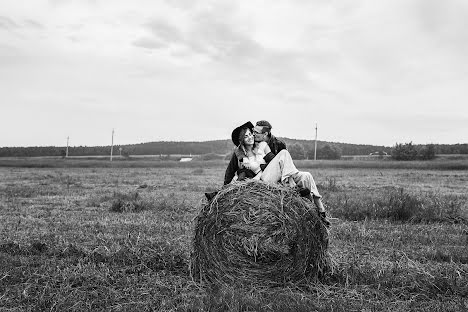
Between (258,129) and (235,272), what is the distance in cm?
196

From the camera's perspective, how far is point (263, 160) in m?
6.38

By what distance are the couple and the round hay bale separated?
225 millimetres

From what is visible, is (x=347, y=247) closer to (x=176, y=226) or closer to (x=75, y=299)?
(x=176, y=226)

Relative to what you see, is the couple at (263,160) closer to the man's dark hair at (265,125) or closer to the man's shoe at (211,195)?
the man's dark hair at (265,125)

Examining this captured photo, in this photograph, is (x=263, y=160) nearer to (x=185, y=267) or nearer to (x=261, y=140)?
(x=261, y=140)

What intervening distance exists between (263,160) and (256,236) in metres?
1.24

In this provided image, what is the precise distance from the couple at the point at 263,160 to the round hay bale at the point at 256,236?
225mm

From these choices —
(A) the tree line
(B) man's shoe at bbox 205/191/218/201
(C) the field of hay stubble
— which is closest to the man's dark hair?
(B) man's shoe at bbox 205/191/218/201

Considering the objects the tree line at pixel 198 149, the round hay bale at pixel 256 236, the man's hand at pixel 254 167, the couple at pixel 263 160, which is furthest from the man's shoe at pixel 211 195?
the tree line at pixel 198 149

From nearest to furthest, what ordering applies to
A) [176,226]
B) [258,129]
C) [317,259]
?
[317,259]
[258,129]
[176,226]

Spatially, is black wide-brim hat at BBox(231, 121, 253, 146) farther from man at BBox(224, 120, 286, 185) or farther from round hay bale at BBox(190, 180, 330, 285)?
round hay bale at BBox(190, 180, 330, 285)

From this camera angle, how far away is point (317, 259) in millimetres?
5520

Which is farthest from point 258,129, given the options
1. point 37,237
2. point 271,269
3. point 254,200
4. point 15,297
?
point 37,237

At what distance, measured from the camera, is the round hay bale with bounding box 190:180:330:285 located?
5.50 metres
